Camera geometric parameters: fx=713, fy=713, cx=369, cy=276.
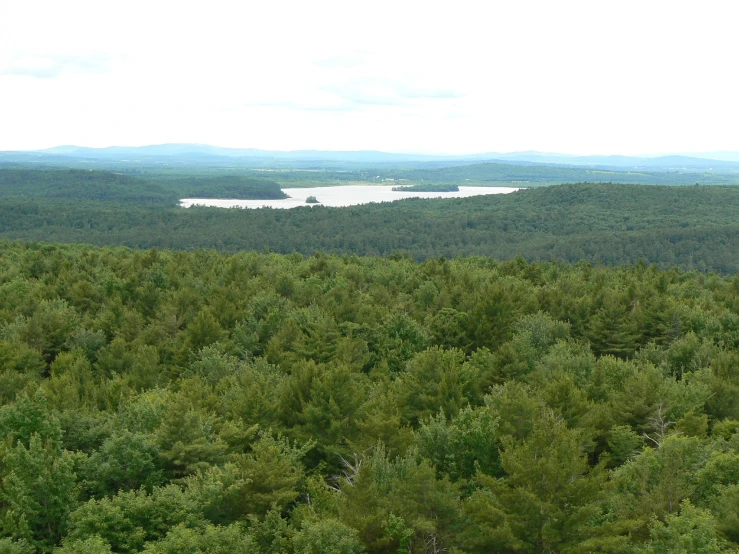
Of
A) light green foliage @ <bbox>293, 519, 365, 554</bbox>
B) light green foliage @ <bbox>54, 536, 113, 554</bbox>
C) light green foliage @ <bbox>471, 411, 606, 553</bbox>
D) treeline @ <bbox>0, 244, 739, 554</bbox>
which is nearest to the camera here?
light green foliage @ <bbox>54, 536, 113, 554</bbox>

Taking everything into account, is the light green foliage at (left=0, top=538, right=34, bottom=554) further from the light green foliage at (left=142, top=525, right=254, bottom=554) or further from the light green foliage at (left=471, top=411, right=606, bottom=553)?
the light green foliage at (left=471, top=411, right=606, bottom=553)

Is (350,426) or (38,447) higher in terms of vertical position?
(38,447)

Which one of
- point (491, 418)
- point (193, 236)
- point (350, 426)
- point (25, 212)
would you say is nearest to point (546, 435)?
point (491, 418)

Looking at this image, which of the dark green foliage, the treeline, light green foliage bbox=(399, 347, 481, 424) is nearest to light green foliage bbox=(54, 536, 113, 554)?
the treeline

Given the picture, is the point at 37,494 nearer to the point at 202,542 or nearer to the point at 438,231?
the point at 202,542

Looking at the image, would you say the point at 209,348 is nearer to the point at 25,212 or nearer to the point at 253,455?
the point at 253,455

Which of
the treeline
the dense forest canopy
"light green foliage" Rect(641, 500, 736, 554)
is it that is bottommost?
the dense forest canopy

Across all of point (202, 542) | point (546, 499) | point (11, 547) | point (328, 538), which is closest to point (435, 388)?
point (546, 499)
